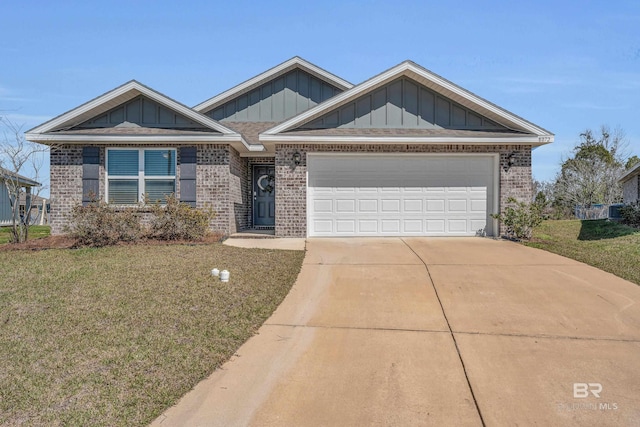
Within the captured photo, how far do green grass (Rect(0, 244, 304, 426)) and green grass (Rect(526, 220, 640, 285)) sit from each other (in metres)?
5.90

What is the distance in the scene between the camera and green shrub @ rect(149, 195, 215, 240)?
33.3 feet

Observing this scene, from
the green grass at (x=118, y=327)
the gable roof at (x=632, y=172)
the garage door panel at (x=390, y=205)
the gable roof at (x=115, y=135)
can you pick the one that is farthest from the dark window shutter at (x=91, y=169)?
the gable roof at (x=632, y=172)

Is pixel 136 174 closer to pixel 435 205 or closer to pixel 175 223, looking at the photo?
pixel 175 223

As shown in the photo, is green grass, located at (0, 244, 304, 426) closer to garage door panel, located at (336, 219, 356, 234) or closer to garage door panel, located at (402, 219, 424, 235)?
garage door panel, located at (336, 219, 356, 234)

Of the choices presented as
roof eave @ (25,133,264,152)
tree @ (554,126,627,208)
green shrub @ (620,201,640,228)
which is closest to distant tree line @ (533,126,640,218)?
tree @ (554,126,627,208)

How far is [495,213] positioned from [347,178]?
4.24 metres

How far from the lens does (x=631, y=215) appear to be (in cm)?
1466

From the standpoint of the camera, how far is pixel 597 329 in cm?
493

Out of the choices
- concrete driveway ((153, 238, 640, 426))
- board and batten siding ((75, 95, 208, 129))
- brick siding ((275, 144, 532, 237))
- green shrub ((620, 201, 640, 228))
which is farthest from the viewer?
green shrub ((620, 201, 640, 228))

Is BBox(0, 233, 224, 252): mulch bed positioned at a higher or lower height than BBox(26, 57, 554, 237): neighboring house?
lower

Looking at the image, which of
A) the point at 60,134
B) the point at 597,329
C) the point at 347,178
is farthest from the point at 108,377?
the point at 60,134

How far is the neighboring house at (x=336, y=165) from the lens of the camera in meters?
11.3

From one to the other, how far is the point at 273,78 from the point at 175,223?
7448 millimetres

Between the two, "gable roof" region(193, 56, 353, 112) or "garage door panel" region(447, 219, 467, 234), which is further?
"gable roof" region(193, 56, 353, 112)
